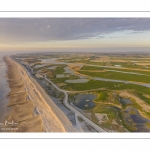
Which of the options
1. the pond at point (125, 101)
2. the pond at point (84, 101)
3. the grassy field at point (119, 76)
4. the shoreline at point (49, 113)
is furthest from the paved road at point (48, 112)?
the grassy field at point (119, 76)

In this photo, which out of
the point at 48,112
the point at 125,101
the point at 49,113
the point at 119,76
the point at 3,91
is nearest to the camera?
the point at 49,113

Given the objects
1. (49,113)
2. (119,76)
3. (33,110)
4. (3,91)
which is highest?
(119,76)

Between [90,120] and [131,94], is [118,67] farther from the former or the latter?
[90,120]

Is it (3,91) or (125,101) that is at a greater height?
(3,91)

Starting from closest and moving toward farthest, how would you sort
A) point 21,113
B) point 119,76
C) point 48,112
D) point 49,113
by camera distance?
Answer: point 21,113 → point 49,113 → point 48,112 → point 119,76

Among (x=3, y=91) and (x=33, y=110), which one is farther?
(x=3, y=91)

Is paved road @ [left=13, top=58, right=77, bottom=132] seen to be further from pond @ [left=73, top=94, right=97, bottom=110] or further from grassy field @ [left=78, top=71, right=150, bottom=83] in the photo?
grassy field @ [left=78, top=71, right=150, bottom=83]

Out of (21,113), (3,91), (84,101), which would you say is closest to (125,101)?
(84,101)

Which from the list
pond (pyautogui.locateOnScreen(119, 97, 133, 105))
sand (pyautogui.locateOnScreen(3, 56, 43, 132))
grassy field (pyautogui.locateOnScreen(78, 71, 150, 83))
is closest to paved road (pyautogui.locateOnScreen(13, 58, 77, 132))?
sand (pyautogui.locateOnScreen(3, 56, 43, 132))

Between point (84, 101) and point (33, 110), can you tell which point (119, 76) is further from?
point (33, 110)
